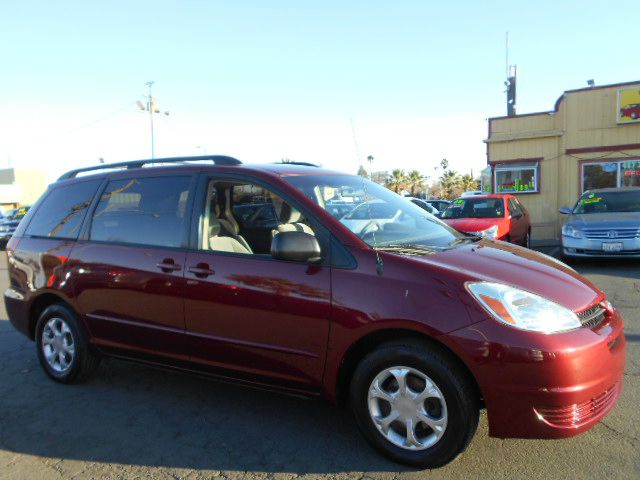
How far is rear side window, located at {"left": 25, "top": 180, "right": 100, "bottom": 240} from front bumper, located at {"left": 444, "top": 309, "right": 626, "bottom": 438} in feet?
10.7

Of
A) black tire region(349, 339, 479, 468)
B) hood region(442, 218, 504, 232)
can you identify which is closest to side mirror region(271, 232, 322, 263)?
black tire region(349, 339, 479, 468)

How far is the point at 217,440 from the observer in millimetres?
3432

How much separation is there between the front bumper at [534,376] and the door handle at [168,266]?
1926 mm

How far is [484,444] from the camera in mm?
3225

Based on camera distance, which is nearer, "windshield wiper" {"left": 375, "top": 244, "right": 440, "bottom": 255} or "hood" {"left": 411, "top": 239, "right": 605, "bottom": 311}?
"hood" {"left": 411, "top": 239, "right": 605, "bottom": 311}

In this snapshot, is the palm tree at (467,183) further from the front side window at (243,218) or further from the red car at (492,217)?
the front side window at (243,218)

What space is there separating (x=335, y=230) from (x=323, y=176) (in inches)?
33.5

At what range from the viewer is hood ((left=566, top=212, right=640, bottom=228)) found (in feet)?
31.4

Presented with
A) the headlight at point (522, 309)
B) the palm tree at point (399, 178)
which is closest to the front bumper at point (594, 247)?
the headlight at point (522, 309)

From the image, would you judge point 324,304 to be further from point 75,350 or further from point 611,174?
point 611,174

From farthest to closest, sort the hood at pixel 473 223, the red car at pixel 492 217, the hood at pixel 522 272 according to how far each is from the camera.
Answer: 1. the red car at pixel 492 217
2. the hood at pixel 473 223
3. the hood at pixel 522 272

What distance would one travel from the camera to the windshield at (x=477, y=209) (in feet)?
39.0

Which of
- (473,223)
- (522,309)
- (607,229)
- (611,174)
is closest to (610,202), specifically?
(607,229)

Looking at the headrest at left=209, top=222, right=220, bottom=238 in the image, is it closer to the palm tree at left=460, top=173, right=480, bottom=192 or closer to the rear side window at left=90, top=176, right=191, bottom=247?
the rear side window at left=90, top=176, right=191, bottom=247
